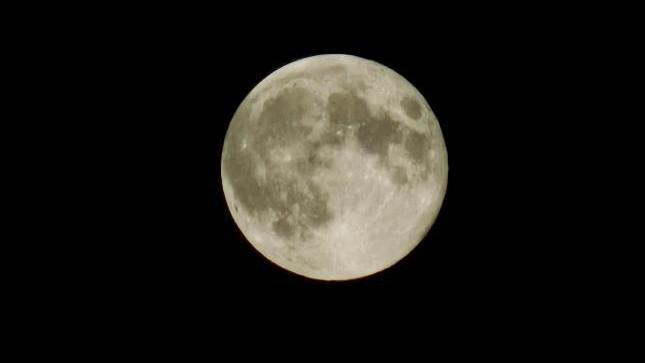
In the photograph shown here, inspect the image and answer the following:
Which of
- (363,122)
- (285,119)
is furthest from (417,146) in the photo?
(285,119)

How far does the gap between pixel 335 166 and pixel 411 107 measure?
88 centimetres

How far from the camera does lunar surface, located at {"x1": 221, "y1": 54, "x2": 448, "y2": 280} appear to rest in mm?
3764

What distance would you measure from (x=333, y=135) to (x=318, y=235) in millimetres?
781

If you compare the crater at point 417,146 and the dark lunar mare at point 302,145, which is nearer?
the dark lunar mare at point 302,145

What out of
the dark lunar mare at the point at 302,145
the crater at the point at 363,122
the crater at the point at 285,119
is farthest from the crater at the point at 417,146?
the crater at the point at 285,119

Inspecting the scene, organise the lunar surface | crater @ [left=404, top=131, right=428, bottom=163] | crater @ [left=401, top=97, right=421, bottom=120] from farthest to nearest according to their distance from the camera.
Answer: crater @ [left=401, top=97, right=421, bottom=120]
crater @ [left=404, top=131, right=428, bottom=163]
the lunar surface

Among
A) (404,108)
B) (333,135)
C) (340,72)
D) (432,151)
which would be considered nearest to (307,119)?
(333,135)

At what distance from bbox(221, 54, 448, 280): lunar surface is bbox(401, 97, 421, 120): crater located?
0.5 inches

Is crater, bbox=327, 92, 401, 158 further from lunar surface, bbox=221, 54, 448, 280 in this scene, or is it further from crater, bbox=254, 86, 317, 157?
crater, bbox=254, 86, 317, 157

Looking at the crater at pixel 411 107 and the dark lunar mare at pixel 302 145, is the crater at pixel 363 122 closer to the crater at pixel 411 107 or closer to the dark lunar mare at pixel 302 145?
the dark lunar mare at pixel 302 145

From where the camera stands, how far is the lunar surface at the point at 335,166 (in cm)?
376

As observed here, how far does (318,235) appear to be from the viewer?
3961 millimetres

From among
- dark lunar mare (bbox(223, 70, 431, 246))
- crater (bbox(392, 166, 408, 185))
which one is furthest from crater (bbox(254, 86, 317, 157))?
A: crater (bbox(392, 166, 408, 185))

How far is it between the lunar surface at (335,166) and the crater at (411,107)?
0.04 feet
